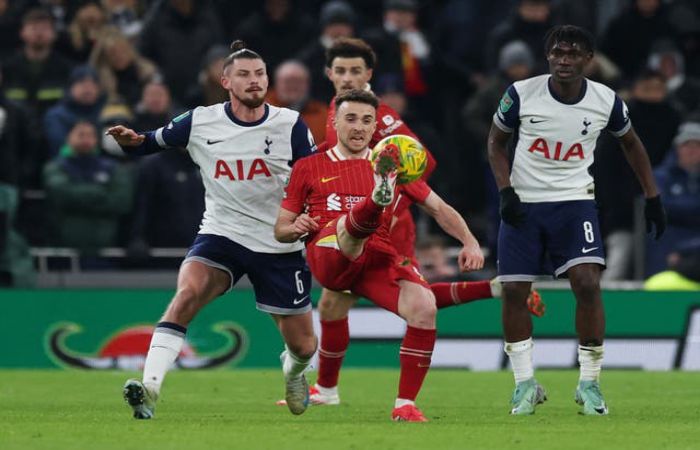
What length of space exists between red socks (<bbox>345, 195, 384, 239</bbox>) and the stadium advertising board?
6988 millimetres

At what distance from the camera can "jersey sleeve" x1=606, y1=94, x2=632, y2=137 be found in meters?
11.6

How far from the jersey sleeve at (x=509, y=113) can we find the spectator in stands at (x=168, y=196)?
6.81 m

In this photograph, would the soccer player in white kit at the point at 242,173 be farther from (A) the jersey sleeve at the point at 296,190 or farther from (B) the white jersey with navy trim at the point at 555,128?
(B) the white jersey with navy trim at the point at 555,128

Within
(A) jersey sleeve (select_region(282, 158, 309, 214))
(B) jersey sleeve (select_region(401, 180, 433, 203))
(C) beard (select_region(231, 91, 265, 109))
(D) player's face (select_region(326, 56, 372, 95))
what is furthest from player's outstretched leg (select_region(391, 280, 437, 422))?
(D) player's face (select_region(326, 56, 372, 95))

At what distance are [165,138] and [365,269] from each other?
1.54 metres

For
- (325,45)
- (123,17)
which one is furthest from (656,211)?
(123,17)

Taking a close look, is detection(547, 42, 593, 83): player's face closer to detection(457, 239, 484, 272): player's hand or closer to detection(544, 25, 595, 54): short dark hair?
detection(544, 25, 595, 54): short dark hair

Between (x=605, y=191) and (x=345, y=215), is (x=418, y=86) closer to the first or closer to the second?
(x=605, y=191)

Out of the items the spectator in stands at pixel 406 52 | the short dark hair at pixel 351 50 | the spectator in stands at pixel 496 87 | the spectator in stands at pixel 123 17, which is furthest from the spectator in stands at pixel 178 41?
the short dark hair at pixel 351 50

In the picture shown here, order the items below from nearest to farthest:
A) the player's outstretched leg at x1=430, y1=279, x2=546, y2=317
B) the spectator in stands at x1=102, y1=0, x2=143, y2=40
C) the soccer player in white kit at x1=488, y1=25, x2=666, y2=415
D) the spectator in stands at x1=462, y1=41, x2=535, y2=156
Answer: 1. the soccer player in white kit at x1=488, y1=25, x2=666, y2=415
2. the player's outstretched leg at x1=430, y1=279, x2=546, y2=317
3. the spectator in stands at x1=462, y1=41, x2=535, y2=156
4. the spectator in stands at x1=102, y1=0, x2=143, y2=40

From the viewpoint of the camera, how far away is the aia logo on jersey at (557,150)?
1155cm

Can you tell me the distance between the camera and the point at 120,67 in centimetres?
1920

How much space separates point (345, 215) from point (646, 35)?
10.6m

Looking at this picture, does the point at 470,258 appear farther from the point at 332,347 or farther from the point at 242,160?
the point at 332,347
